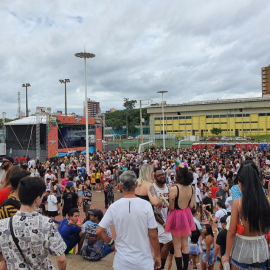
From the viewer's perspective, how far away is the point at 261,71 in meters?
92.6

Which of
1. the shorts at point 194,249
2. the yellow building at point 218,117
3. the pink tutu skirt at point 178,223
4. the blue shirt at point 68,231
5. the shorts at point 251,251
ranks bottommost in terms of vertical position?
the shorts at point 194,249

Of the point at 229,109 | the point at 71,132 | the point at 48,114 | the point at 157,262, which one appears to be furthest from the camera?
the point at 229,109

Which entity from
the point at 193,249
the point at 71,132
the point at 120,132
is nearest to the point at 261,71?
the point at 120,132

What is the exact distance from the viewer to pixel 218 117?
61781mm

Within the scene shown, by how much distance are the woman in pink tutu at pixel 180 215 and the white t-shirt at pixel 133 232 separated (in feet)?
3.50

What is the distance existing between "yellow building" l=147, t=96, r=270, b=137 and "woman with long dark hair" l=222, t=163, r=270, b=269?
199 feet

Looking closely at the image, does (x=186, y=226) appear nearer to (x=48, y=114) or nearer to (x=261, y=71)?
(x=48, y=114)

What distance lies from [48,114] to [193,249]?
22526 mm

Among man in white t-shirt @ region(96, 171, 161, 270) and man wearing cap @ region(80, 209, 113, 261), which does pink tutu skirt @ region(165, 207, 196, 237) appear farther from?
man wearing cap @ region(80, 209, 113, 261)

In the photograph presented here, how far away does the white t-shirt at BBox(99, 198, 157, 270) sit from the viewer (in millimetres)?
2297

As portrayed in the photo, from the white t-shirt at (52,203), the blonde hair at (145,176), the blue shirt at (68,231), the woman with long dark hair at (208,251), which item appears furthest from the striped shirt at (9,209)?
the white t-shirt at (52,203)

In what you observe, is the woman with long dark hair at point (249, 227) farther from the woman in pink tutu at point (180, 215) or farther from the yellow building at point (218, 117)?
the yellow building at point (218, 117)

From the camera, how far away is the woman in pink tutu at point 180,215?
3.35m

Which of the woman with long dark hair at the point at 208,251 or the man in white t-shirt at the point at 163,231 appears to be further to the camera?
the woman with long dark hair at the point at 208,251
